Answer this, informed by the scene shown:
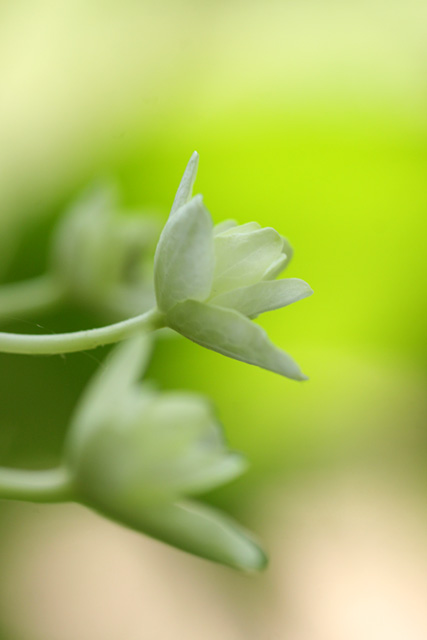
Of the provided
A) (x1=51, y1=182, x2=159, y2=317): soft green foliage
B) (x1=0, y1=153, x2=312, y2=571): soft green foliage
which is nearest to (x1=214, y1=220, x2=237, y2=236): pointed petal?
(x1=0, y1=153, x2=312, y2=571): soft green foliage

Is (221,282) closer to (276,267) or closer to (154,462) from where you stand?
(276,267)

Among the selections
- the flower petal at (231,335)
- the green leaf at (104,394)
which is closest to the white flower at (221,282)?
the flower petal at (231,335)

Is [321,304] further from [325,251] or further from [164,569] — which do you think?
[164,569]

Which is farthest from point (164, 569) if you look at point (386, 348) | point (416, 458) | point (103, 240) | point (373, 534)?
point (386, 348)

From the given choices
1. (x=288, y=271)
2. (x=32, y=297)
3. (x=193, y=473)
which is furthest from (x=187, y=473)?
(x=288, y=271)

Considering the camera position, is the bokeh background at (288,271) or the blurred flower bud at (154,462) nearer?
the blurred flower bud at (154,462)

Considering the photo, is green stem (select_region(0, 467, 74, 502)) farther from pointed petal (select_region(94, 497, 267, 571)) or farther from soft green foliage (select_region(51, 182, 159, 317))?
soft green foliage (select_region(51, 182, 159, 317))

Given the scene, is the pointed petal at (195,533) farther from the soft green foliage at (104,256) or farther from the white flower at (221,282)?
the soft green foliage at (104,256)
